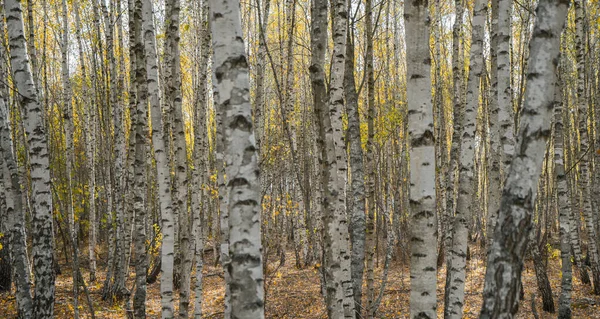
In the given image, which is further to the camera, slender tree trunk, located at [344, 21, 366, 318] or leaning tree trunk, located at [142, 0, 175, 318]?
slender tree trunk, located at [344, 21, 366, 318]

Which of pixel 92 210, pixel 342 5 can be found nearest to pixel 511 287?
pixel 342 5

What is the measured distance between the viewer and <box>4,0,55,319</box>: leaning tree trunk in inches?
187

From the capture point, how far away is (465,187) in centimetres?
448

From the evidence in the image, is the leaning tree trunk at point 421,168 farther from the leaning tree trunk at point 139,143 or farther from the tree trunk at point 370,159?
the leaning tree trunk at point 139,143

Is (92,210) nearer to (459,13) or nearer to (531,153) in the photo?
(459,13)

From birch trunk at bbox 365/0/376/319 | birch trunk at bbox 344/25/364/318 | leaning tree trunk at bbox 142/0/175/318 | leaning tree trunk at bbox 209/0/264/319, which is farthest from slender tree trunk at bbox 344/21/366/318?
leaning tree trunk at bbox 209/0/264/319

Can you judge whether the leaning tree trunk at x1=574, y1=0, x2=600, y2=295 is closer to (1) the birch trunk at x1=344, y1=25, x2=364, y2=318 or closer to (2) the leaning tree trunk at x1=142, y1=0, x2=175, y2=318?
(1) the birch trunk at x1=344, y1=25, x2=364, y2=318

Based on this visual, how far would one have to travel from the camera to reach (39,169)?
188 inches

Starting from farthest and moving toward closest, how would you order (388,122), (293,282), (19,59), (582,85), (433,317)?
(388,122) → (293,282) → (582,85) → (19,59) → (433,317)

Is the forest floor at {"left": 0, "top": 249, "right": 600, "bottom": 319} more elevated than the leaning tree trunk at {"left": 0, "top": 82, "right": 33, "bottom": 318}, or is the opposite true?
the leaning tree trunk at {"left": 0, "top": 82, "right": 33, "bottom": 318}

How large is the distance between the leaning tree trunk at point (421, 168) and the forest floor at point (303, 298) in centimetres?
445

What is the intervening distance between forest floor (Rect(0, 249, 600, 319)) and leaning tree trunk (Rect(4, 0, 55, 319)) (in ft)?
6.02

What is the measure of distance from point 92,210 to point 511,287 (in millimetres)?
11208

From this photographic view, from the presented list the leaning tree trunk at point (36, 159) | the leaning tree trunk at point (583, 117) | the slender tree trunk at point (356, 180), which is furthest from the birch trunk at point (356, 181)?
the leaning tree trunk at point (36, 159)
